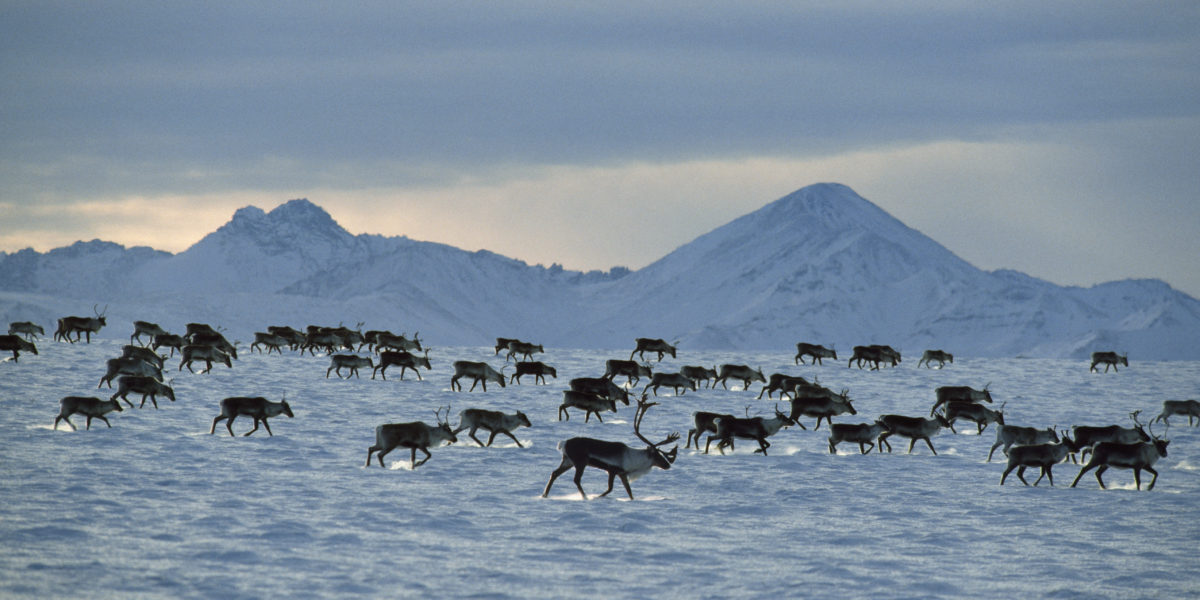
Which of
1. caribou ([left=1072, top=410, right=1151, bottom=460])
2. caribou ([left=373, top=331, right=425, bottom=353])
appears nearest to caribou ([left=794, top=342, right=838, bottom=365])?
caribou ([left=373, top=331, right=425, bottom=353])

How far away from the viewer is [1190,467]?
24.1 metres

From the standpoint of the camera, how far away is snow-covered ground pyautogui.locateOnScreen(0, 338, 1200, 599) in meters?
13.1

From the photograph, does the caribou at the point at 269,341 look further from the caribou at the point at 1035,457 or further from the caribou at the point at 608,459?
the caribou at the point at 1035,457

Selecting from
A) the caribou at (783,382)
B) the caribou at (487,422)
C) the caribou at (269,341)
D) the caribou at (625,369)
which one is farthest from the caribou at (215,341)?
the caribou at (487,422)

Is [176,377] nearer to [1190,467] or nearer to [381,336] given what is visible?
[381,336]

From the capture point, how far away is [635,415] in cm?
2916

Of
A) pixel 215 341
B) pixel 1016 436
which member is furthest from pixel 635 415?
pixel 215 341

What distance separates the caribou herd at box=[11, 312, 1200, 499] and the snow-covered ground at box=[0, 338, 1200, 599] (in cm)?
48

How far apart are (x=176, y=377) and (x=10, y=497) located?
17.6 meters

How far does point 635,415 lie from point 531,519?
1283 cm

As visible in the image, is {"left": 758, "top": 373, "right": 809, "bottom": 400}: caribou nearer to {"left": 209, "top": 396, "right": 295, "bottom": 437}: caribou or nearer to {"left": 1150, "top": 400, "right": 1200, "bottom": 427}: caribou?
{"left": 1150, "top": 400, "right": 1200, "bottom": 427}: caribou

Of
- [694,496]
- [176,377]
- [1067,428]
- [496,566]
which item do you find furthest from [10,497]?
[1067,428]

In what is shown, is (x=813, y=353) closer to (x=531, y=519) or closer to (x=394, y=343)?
(x=394, y=343)

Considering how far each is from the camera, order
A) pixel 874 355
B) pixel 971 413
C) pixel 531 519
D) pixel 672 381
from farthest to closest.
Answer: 1. pixel 874 355
2. pixel 672 381
3. pixel 971 413
4. pixel 531 519
